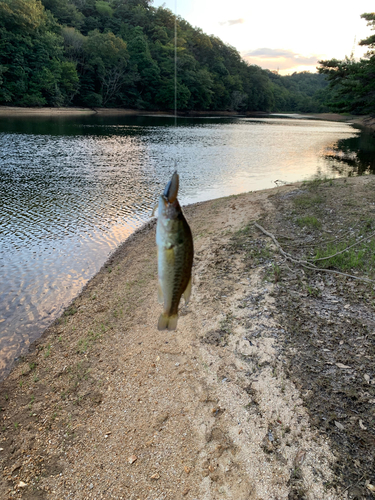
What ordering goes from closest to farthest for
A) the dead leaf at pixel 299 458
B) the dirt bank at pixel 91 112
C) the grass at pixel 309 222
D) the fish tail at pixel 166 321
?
the fish tail at pixel 166 321 < the dead leaf at pixel 299 458 < the grass at pixel 309 222 < the dirt bank at pixel 91 112

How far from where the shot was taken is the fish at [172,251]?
1.87 meters

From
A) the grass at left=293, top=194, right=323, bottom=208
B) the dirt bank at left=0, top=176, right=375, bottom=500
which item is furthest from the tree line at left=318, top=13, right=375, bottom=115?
the dirt bank at left=0, top=176, right=375, bottom=500

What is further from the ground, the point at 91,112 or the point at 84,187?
the point at 91,112

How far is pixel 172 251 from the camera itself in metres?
2.03

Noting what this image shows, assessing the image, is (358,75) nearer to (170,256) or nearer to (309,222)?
(309,222)

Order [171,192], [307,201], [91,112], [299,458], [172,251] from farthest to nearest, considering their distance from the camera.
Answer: [91,112] < [307,201] < [299,458] < [172,251] < [171,192]

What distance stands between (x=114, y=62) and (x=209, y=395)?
91.0m

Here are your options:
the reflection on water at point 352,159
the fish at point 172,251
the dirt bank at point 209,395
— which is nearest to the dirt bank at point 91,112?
the reflection on water at point 352,159

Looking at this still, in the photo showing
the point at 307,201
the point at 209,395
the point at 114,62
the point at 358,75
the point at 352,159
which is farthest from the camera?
the point at 114,62

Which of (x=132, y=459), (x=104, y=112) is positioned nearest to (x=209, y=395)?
(x=132, y=459)

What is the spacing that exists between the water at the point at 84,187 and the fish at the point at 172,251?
568 centimetres

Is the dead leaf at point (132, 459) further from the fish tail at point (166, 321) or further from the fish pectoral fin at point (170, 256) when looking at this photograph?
the fish pectoral fin at point (170, 256)

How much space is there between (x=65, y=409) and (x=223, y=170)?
23506 mm

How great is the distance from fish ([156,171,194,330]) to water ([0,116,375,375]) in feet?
18.6
